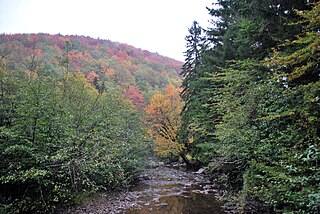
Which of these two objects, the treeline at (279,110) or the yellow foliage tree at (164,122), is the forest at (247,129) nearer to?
the treeline at (279,110)

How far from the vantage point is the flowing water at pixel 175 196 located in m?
9.48

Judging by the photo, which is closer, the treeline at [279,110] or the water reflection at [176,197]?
the treeline at [279,110]

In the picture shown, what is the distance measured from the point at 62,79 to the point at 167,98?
500 inches

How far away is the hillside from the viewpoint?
59.5 ft

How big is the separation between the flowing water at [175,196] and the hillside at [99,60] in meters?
8.25

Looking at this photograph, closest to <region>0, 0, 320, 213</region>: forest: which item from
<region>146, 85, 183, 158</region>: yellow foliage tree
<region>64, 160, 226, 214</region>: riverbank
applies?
<region>64, 160, 226, 214</region>: riverbank

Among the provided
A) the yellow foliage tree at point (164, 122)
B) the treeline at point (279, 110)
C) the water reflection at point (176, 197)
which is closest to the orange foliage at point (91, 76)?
the yellow foliage tree at point (164, 122)

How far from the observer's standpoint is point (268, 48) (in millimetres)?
8141

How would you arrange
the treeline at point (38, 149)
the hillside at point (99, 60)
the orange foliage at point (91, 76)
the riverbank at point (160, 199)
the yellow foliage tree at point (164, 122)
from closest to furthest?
the treeline at point (38, 149) → the riverbank at point (160, 199) → the hillside at point (99, 60) → the yellow foliage tree at point (164, 122) → the orange foliage at point (91, 76)

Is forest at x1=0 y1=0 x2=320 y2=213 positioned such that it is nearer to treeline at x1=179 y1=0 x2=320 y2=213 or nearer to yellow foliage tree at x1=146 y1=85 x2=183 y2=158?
treeline at x1=179 y1=0 x2=320 y2=213

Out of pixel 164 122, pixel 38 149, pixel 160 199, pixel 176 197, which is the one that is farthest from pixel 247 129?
pixel 164 122

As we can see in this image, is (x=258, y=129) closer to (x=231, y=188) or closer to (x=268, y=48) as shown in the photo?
(x=268, y=48)

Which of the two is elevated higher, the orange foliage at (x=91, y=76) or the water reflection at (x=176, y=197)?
the orange foliage at (x=91, y=76)

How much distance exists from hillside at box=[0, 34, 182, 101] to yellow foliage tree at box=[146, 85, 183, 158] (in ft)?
19.6
